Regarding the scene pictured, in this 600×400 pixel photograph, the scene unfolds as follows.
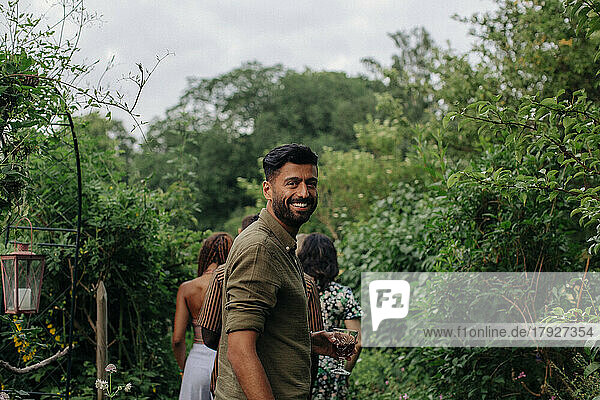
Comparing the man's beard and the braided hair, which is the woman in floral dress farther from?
the man's beard

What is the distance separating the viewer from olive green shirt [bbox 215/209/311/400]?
176 centimetres

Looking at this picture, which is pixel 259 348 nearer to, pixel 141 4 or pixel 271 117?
pixel 141 4

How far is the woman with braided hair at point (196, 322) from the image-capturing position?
12.5 feet

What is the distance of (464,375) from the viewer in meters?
4.07

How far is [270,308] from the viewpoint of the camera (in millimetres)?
1794

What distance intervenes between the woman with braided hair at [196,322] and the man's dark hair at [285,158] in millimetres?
2042

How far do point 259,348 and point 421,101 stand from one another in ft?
72.2

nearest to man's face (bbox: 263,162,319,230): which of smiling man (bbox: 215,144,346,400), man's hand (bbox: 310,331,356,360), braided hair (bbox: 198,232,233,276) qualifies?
smiling man (bbox: 215,144,346,400)

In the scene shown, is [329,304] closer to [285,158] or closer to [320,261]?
[320,261]

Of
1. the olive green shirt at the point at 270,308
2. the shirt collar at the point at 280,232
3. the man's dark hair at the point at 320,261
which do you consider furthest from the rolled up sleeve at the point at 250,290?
the man's dark hair at the point at 320,261

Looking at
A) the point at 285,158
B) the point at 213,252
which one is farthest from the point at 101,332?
the point at 285,158

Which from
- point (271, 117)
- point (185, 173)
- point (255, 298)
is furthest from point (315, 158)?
point (271, 117)

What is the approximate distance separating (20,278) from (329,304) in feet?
5.76

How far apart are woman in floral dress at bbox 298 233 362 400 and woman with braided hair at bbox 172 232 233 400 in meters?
0.56
